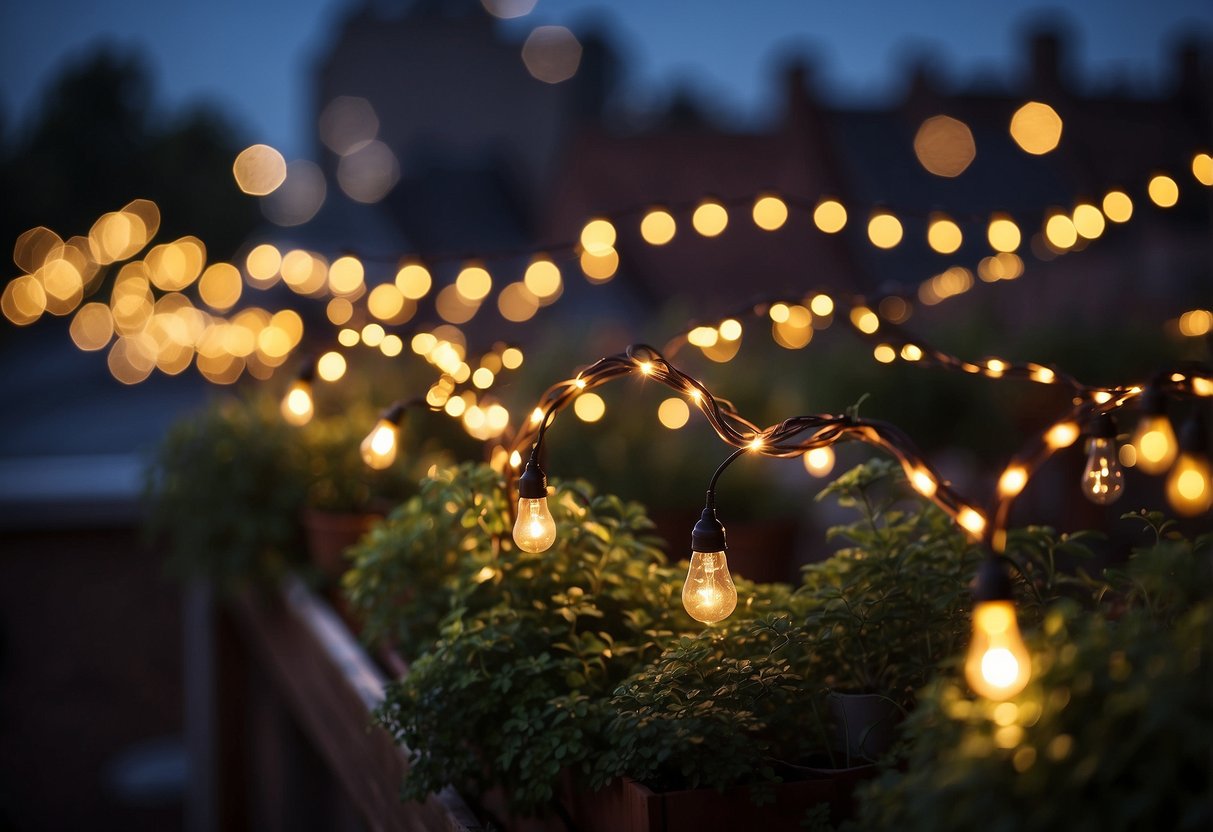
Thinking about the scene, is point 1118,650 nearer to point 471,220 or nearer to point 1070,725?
point 1070,725

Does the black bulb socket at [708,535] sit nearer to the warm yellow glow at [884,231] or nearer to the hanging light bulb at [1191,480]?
the hanging light bulb at [1191,480]

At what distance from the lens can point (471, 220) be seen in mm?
20172

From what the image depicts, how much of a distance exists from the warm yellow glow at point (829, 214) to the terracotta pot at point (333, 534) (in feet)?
5.74

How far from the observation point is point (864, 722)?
5.99 feet

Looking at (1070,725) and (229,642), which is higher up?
(229,642)

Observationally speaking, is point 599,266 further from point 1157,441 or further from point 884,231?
point 1157,441

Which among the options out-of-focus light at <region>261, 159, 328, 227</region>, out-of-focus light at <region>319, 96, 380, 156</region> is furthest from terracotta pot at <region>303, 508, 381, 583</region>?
out-of-focus light at <region>319, 96, 380, 156</region>

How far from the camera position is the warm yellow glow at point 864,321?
257 cm

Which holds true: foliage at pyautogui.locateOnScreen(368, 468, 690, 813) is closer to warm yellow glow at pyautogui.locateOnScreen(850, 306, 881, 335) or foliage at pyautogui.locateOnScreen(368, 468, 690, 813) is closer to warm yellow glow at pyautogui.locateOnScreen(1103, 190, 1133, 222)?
warm yellow glow at pyautogui.locateOnScreen(850, 306, 881, 335)

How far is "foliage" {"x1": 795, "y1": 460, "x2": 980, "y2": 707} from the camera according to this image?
5.85 ft

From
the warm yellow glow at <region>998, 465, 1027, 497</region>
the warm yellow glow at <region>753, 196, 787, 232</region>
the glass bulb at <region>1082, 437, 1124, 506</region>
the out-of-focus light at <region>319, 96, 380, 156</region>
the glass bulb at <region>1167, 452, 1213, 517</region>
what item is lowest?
the glass bulb at <region>1167, 452, 1213, 517</region>

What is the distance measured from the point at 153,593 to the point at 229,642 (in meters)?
2.27

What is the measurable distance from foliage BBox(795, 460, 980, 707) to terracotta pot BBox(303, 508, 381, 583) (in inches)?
80.3

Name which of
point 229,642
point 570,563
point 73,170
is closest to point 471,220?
point 73,170
